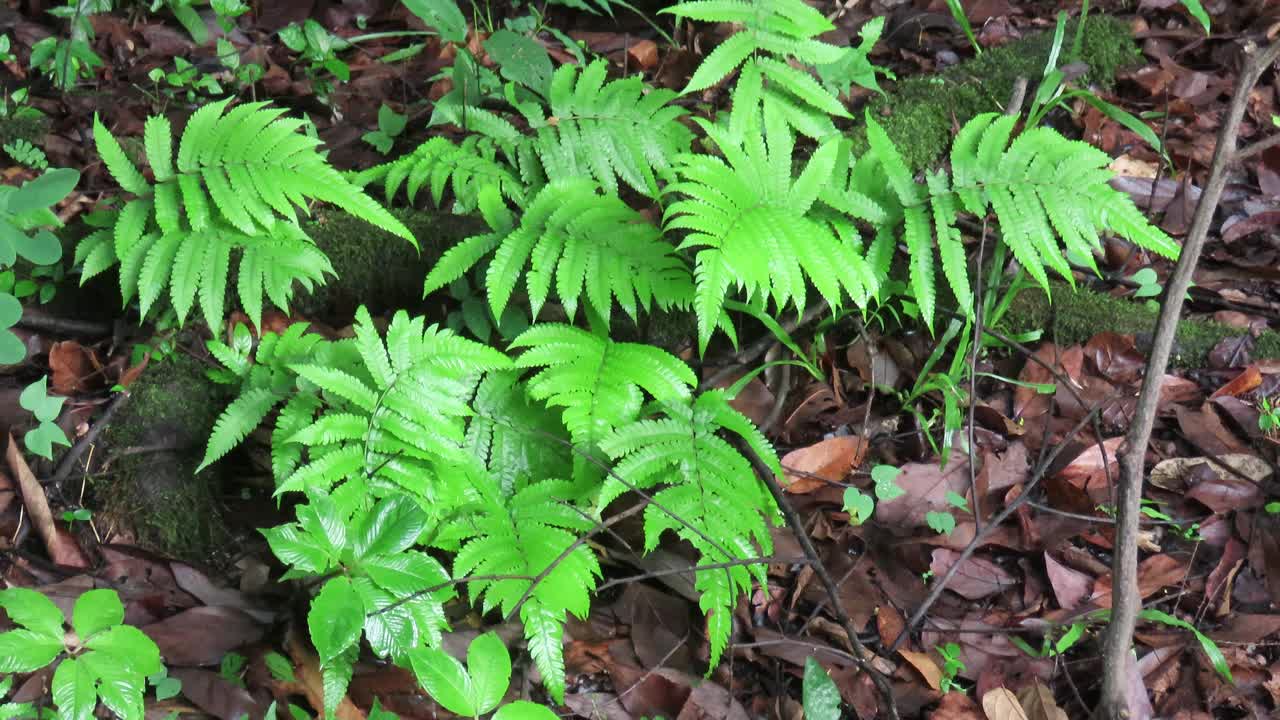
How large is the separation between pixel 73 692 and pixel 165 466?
3.22 ft

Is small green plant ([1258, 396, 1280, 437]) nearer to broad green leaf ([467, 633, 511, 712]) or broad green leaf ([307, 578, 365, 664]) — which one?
broad green leaf ([467, 633, 511, 712])

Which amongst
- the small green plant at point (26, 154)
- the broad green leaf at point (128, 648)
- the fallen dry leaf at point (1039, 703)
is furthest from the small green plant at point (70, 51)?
the fallen dry leaf at point (1039, 703)

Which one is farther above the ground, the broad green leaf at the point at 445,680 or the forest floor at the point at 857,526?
the broad green leaf at the point at 445,680

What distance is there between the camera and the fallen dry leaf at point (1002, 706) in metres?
2.79

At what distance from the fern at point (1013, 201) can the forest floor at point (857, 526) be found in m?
0.47

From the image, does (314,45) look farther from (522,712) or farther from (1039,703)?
(1039,703)

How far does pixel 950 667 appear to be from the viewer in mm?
2896

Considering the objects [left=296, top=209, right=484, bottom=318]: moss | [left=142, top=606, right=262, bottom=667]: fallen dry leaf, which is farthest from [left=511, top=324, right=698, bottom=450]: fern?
[left=142, top=606, right=262, bottom=667]: fallen dry leaf

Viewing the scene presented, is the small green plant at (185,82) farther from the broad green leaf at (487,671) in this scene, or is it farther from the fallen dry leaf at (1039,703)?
the fallen dry leaf at (1039,703)

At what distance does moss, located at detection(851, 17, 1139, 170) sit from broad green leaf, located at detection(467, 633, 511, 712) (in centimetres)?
245

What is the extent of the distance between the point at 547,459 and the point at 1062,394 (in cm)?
190

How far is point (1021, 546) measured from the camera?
321cm

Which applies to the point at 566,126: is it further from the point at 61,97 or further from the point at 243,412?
the point at 61,97

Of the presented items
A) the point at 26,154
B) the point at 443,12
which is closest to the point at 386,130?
the point at 443,12
